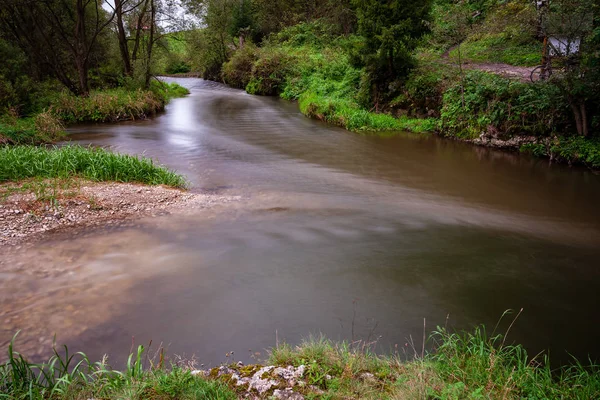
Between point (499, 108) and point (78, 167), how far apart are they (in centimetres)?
1276

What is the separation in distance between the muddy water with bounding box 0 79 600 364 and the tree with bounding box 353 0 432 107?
24.5 feet

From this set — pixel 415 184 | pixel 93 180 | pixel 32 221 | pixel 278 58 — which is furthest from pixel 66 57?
pixel 415 184

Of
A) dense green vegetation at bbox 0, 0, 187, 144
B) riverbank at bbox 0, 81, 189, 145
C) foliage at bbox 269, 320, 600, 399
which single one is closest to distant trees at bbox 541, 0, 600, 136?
foliage at bbox 269, 320, 600, 399

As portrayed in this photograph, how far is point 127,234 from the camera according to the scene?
7.02 meters

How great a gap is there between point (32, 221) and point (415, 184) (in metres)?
8.51

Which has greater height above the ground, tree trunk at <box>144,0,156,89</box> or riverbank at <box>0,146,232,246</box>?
tree trunk at <box>144,0,156,89</box>

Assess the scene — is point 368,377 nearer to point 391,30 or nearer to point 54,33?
point 391,30

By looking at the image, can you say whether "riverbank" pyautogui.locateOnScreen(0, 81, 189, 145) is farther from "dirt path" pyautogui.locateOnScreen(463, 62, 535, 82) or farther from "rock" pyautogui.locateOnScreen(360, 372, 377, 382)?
"dirt path" pyautogui.locateOnScreen(463, 62, 535, 82)

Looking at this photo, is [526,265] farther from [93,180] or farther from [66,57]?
[66,57]

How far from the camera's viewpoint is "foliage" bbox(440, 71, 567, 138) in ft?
39.9

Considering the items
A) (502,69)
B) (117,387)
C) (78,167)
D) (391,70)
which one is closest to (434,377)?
(117,387)

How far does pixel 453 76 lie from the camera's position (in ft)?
52.7

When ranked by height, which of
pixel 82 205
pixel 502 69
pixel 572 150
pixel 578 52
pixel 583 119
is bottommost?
pixel 82 205

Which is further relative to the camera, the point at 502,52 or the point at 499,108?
the point at 502,52
